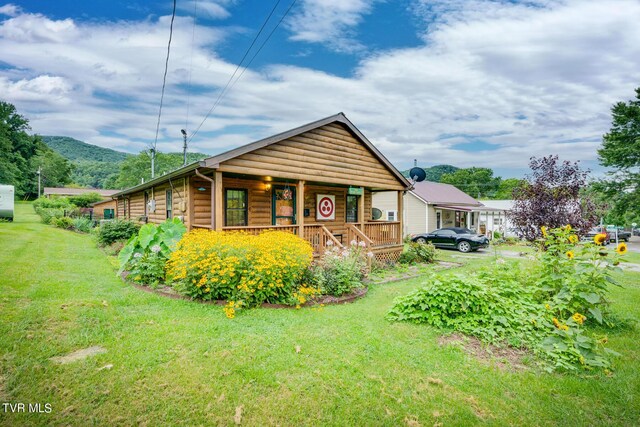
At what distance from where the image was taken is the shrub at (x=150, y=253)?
7406 millimetres

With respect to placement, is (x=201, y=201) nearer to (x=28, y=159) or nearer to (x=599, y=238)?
(x=599, y=238)

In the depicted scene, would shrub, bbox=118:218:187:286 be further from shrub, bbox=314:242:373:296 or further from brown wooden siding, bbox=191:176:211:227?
shrub, bbox=314:242:373:296

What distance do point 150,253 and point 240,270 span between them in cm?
347

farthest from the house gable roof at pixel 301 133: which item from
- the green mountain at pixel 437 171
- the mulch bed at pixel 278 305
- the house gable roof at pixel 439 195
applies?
the green mountain at pixel 437 171

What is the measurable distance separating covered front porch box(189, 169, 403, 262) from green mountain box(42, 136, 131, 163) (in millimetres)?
88853

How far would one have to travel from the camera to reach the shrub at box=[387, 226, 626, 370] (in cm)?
414

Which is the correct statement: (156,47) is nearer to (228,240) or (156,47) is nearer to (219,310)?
(228,240)

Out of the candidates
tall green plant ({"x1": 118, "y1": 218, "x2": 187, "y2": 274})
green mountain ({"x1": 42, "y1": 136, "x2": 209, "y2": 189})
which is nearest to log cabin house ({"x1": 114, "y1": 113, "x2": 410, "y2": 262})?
tall green plant ({"x1": 118, "y1": 218, "x2": 187, "y2": 274})

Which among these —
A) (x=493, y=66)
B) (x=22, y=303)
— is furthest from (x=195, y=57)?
(x=493, y=66)

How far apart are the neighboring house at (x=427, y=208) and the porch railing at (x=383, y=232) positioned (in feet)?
37.7

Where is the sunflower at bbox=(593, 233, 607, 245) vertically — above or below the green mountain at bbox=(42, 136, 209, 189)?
below

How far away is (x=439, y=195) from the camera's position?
89.8 feet

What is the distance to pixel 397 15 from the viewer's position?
396 inches

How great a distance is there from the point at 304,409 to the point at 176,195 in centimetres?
1020
